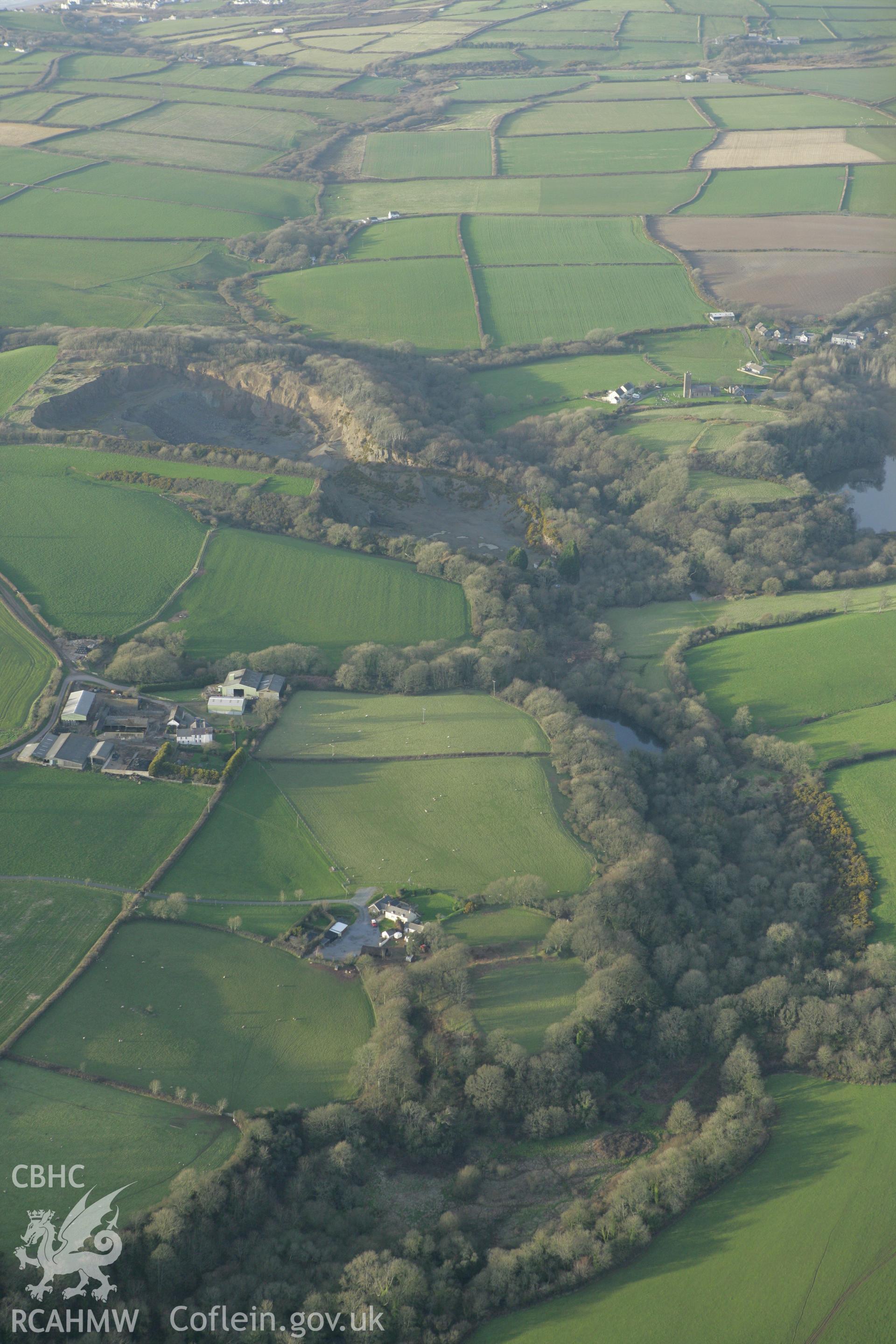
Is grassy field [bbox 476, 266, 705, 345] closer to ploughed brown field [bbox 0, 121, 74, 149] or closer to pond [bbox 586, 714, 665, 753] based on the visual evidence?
pond [bbox 586, 714, 665, 753]

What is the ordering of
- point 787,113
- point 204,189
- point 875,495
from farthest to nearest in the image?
point 787,113
point 204,189
point 875,495

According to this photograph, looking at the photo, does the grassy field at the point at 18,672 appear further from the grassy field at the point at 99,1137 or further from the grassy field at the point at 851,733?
the grassy field at the point at 851,733

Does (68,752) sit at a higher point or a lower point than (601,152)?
lower

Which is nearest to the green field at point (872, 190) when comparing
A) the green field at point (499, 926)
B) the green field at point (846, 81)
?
the green field at point (846, 81)

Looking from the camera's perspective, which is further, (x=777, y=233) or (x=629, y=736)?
(x=777, y=233)

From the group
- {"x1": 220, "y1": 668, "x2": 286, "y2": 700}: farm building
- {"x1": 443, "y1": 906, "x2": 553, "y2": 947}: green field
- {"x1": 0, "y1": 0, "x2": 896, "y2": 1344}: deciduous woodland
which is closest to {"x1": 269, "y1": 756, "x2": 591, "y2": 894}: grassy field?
{"x1": 0, "y1": 0, "x2": 896, "y2": 1344}: deciduous woodland

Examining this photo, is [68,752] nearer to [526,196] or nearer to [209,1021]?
[209,1021]

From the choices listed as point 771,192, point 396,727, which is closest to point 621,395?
point 396,727
